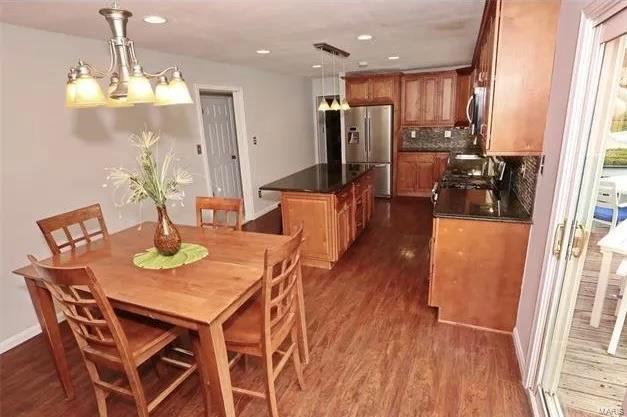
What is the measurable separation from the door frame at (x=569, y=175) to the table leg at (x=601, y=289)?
16.8 inches

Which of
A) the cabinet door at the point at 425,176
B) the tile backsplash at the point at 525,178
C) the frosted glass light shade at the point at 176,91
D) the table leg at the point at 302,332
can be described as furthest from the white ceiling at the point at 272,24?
the cabinet door at the point at 425,176

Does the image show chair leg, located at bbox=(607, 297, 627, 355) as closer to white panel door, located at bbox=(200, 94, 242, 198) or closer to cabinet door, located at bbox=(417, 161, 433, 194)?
cabinet door, located at bbox=(417, 161, 433, 194)

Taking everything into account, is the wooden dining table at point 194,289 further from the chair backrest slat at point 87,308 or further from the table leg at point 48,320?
the chair backrest slat at point 87,308

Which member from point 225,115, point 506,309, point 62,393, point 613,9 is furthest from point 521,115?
point 225,115

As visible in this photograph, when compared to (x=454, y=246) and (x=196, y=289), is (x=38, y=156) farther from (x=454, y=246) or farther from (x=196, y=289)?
(x=454, y=246)

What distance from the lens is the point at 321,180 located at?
12.2 ft

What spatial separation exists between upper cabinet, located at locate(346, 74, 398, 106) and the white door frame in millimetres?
2212

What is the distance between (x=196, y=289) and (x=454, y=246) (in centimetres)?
176

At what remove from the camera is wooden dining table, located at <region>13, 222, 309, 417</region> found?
1437mm

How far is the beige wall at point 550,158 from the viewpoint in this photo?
61.9 inches

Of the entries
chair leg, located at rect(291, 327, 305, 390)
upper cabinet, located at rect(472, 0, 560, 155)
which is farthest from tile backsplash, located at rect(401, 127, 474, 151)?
chair leg, located at rect(291, 327, 305, 390)

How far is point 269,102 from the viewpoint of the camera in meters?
5.60

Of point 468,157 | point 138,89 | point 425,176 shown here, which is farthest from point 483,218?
point 425,176

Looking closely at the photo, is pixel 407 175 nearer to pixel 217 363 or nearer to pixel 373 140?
pixel 373 140
